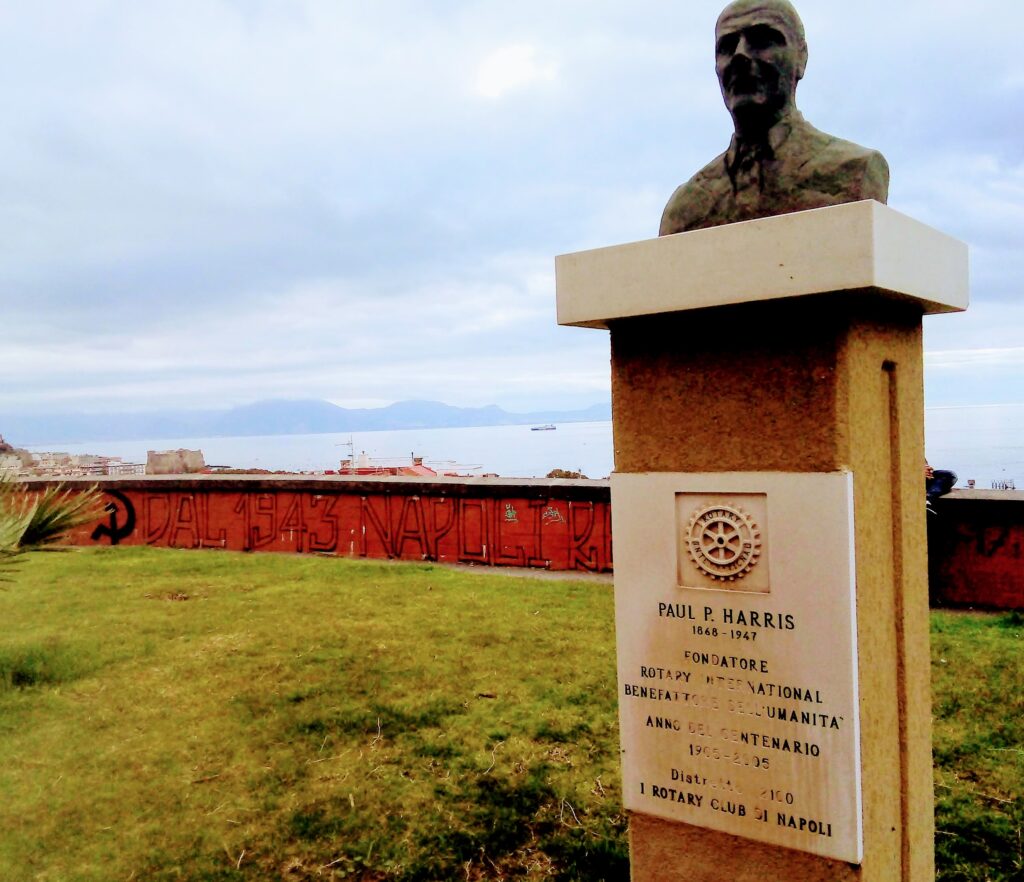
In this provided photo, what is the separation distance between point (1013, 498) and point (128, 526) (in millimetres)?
12507

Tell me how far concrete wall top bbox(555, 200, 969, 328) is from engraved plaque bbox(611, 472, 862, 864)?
1.92 feet

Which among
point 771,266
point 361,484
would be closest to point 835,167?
point 771,266

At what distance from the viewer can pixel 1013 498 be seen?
7664mm

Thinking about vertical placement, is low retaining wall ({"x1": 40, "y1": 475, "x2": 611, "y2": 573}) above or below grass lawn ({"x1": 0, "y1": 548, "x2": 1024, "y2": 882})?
above

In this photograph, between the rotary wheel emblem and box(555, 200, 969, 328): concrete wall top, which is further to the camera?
the rotary wheel emblem

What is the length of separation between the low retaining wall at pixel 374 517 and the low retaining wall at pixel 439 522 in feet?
0.05

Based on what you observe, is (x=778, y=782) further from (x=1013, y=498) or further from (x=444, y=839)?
(x=1013, y=498)

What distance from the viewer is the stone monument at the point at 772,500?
8.07 ft

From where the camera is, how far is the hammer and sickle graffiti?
13.1 meters

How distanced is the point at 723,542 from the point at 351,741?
123 inches

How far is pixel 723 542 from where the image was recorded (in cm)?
263

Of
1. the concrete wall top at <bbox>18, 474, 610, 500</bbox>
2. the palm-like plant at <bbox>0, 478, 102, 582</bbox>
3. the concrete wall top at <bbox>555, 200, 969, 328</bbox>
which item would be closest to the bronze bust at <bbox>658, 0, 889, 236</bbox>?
the concrete wall top at <bbox>555, 200, 969, 328</bbox>

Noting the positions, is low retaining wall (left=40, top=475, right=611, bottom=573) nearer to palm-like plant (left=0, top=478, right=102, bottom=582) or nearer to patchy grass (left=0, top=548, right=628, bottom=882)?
patchy grass (left=0, top=548, right=628, bottom=882)

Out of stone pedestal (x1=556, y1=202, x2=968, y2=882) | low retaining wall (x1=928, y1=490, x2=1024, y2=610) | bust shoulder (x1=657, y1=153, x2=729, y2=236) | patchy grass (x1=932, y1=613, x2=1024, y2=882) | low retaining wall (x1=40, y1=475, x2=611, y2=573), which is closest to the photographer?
stone pedestal (x1=556, y1=202, x2=968, y2=882)
